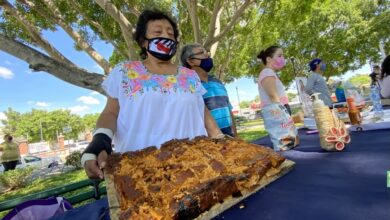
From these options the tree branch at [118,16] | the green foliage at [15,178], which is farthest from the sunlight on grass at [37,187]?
the tree branch at [118,16]

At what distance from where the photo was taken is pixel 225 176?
0.96 metres

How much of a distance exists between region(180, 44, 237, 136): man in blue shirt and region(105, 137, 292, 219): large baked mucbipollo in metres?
1.02

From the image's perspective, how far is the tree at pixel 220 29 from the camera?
454 cm

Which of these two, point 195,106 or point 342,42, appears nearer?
point 195,106

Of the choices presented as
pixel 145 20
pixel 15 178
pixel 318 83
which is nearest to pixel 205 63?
pixel 145 20

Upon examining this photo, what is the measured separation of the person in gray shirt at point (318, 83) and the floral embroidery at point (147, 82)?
120 inches

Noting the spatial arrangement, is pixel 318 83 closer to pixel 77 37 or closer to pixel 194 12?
pixel 194 12

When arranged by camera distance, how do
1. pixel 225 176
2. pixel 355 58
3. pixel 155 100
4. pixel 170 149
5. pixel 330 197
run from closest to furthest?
pixel 330 197 < pixel 225 176 < pixel 170 149 < pixel 155 100 < pixel 355 58

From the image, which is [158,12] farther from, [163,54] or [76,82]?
[76,82]

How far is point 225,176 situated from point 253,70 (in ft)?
63.4

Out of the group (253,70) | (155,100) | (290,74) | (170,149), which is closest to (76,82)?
Answer: (155,100)

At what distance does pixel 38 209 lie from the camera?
1.36 meters

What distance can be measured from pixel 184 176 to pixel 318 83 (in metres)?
3.74

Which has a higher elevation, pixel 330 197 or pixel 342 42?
pixel 342 42
